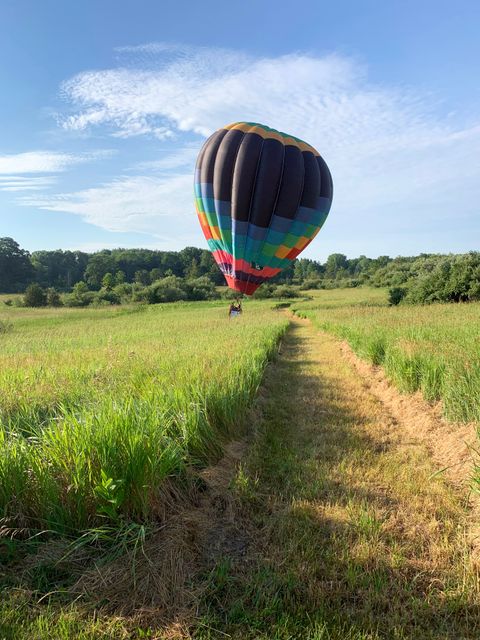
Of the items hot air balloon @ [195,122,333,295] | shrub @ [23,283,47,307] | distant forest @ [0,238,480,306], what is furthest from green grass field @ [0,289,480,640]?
shrub @ [23,283,47,307]

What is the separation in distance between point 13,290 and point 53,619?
9527 centimetres

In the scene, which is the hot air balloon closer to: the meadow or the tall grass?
the meadow

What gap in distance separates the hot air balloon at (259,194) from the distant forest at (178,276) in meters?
19.1

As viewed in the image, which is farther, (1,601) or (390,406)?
(390,406)

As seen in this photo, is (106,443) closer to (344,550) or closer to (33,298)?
(344,550)

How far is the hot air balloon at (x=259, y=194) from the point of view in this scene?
515 inches

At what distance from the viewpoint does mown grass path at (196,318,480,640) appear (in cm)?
217

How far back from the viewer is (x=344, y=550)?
271cm

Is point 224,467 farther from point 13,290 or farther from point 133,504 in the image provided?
point 13,290

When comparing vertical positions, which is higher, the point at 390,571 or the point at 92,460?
the point at 92,460

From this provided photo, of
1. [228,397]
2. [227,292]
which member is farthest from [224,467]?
[227,292]

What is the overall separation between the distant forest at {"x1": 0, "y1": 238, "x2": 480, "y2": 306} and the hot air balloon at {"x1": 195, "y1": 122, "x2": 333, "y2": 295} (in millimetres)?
19094

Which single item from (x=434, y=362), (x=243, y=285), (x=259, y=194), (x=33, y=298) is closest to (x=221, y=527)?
(x=434, y=362)

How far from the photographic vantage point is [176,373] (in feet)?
17.7
